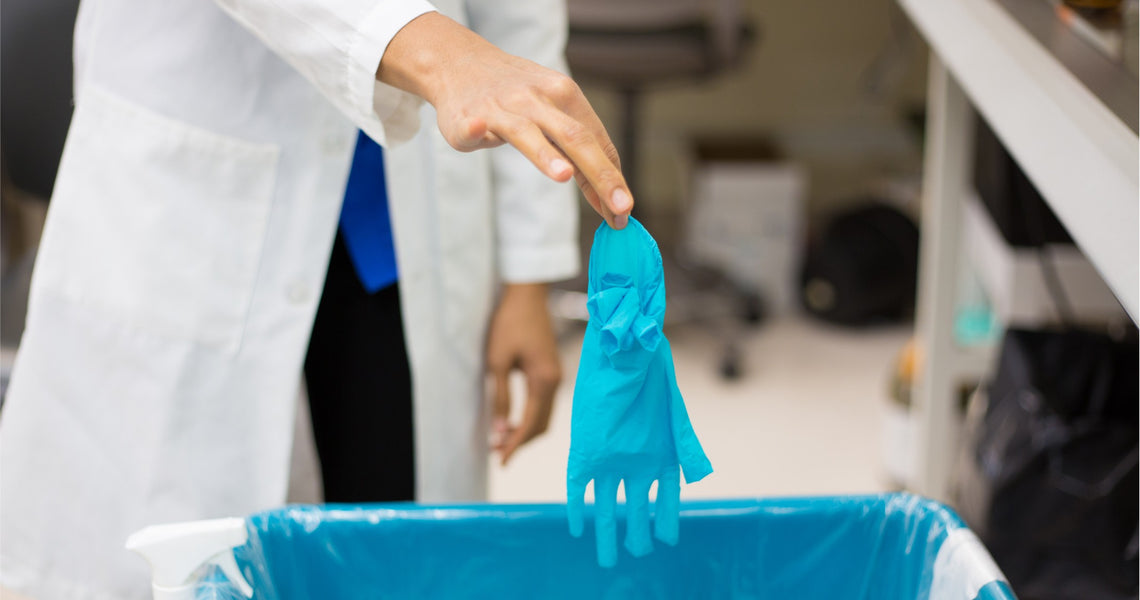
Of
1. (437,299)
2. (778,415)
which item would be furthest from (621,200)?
(778,415)

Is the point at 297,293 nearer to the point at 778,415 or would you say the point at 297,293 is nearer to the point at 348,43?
the point at 348,43

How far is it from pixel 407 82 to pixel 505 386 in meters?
0.41

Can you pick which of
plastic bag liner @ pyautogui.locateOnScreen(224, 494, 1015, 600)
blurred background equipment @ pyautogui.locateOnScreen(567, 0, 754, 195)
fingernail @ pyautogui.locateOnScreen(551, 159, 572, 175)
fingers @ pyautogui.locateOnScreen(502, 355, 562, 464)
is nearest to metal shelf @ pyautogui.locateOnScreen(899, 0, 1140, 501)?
plastic bag liner @ pyautogui.locateOnScreen(224, 494, 1015, 600)

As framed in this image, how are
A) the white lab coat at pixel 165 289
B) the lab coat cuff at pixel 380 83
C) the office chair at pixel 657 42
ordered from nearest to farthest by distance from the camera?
the lab coat cuff at pixel 380 83 < the white lab coat at pixel 165 289 < the office chair at pixel 657 42

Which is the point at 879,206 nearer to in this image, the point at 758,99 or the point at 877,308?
the point at 877,308

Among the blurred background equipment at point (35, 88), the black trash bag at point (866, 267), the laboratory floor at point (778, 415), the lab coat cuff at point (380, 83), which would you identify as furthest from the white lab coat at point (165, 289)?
the black trash bag at point (866, 267)

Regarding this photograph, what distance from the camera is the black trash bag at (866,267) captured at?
2387 mm

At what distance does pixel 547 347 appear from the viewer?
3.15 ft

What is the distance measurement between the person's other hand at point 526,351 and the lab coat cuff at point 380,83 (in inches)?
11.4

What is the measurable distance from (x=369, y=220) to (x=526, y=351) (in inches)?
6.9

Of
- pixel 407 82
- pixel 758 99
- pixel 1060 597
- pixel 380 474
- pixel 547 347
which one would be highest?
pixel 758 99

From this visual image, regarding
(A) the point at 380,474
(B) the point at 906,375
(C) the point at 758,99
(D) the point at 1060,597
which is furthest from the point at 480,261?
(C) the point at 758,99

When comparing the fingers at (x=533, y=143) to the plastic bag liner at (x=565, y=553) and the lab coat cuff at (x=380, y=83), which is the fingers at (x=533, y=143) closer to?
the lab coat cuff at (x=380, y=83)

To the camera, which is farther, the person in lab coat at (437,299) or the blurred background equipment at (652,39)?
the blurred background equipment at (652,39)
